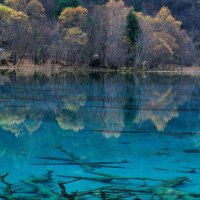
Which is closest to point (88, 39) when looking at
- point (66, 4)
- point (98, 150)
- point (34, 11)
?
point (34, 11)

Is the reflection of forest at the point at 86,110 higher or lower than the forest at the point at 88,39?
lower

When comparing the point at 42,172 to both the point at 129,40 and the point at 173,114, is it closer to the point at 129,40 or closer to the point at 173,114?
the point at 173,114

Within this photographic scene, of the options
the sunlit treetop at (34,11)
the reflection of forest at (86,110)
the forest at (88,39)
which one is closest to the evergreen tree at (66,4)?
the sunlit treetop at (34,11)

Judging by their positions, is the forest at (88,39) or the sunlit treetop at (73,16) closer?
the forest at (88,39)

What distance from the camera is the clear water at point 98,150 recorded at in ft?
22.7

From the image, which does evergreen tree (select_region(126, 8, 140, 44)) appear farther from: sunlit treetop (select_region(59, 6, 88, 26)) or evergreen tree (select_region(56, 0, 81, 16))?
evergreen tree (select_region(56, 0, 81, 16))

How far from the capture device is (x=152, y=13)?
98.7 metres

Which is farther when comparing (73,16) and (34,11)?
(34,11)

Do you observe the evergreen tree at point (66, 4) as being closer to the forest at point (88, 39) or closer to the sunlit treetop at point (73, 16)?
the forest at point (88, 39)

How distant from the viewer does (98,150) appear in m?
9.67

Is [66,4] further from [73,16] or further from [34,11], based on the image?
[73,16]

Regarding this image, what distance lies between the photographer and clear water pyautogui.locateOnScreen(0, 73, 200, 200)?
6918 mm

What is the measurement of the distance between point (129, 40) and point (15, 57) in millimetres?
13079

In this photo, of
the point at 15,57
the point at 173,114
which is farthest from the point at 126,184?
the point at 15,57
